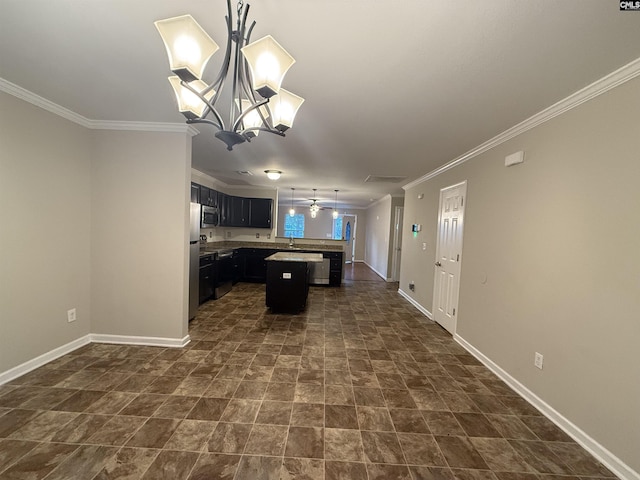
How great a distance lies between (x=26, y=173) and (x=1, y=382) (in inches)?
69.7

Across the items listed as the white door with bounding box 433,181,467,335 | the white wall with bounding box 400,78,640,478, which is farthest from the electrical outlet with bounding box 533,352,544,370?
the white door with bounding box 433,181,467,335

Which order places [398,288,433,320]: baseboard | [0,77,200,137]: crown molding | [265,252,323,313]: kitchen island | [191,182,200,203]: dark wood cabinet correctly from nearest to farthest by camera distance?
[0,77,200,137]: crown molding, [191,182,200,203]: dark wood cabinet, [265,252,323,313]: kitchen island, [398,288,433,320]: baseboard

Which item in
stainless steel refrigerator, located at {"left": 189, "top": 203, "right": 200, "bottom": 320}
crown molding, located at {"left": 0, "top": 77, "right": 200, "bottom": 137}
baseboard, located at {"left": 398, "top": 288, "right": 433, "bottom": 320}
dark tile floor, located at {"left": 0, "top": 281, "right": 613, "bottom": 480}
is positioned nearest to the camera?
dark tile floor, located at {"left": 0, "top": 281, "right": 613, "bottom": 480}

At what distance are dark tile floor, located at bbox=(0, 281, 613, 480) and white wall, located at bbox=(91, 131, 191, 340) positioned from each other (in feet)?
1.32

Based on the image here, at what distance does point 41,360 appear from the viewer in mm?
2484

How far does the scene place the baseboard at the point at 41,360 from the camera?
7.30 feet

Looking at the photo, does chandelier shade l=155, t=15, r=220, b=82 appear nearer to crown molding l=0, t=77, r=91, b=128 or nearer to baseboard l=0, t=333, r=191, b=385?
crown molding l=0, t=77, r=91, b=128

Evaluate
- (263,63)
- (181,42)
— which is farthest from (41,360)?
(263,63)

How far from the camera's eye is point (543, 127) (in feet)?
7.41

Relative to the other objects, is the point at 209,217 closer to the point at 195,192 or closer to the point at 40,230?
the point at 195,192

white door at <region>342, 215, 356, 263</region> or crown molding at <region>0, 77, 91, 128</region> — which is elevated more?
crown molding at <region>0, 77, 91, 128</region>

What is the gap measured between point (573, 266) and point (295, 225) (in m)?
10.8

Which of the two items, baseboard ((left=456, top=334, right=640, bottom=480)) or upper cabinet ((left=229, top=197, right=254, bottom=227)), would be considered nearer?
baseboard ((left=456, top=334, right=640, bottom=480))

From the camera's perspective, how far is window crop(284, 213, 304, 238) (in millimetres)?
12087
